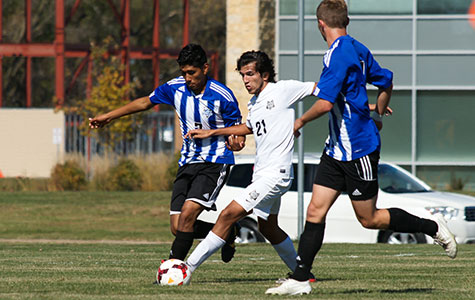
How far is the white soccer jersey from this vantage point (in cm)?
788

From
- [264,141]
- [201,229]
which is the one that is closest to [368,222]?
[264,141]

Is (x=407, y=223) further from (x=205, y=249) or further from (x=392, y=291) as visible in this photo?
(x=205, y=249)

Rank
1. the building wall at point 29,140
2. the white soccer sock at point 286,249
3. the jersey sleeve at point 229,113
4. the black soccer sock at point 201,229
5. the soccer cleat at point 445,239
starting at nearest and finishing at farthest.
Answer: the soccer cleat at point 445,239
the white soccer sock at point 286,249
the jersey sleeve at point 229,113
the black soccer sock at point 201,229
the building wall at point 29,140

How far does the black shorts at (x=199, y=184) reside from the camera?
8641 mm

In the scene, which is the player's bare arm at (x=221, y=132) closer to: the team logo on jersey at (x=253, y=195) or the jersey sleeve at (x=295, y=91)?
the jersey sleeve at (x=295, y=91)

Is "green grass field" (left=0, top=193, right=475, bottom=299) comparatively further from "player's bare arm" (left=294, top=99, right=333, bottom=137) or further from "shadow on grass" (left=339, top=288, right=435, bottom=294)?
"player's bare arm" (left=294, top=99, right=333, bottom=137)

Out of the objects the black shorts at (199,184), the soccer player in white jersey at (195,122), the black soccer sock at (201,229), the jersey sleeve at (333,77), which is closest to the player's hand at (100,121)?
the soccer player in white jersey at (195,122)

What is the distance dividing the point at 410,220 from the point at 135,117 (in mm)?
23115

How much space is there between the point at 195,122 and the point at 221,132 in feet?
1.76

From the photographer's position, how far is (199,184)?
342 inches

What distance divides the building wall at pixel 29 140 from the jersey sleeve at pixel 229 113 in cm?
2715

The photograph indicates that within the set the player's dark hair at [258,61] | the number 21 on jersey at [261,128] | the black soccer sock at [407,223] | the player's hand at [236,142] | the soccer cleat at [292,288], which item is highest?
the player's dark hair at [258,61]

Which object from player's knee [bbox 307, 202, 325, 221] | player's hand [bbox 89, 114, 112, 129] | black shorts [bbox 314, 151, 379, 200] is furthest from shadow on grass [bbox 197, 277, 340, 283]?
player's hand [bbox 89, 114, 112, 129]

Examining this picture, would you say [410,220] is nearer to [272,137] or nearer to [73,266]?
[272,137]
